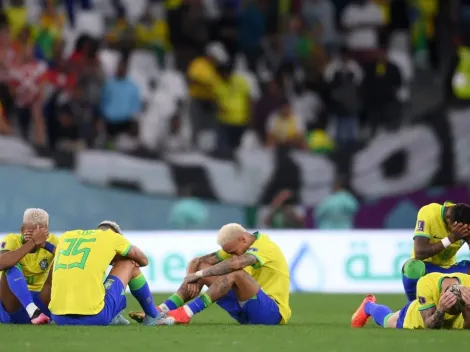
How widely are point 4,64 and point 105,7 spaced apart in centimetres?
290

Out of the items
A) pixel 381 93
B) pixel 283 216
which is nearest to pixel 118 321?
pixel 283 216

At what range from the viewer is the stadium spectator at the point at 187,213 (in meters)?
20.5

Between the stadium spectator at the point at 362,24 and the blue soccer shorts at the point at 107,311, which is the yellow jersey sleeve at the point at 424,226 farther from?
the stadium spectator at the point at 362,24


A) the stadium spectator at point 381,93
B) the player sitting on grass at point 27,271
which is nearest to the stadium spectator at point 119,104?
the stadium spectator at point 381,93

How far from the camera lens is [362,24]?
915 inches

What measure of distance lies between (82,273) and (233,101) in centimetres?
1045

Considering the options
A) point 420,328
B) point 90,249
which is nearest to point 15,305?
point 90,249

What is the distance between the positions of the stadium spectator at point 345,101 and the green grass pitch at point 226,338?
8.97 m

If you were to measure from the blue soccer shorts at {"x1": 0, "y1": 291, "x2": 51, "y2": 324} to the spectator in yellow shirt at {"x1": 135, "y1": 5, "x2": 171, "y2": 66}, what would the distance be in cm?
1024

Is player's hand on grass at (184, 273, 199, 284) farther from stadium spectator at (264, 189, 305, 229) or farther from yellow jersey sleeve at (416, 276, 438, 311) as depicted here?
stadium spectator at (264, 189, 305, 229)

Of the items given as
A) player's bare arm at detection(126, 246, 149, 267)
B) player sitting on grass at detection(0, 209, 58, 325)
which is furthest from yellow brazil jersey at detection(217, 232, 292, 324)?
player sitting on grass at detection(0, 209, 58, 325)

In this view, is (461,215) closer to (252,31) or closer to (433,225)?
(433,225)

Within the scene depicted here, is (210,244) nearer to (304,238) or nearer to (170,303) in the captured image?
(304,238)

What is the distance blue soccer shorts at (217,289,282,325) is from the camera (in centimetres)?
1234
